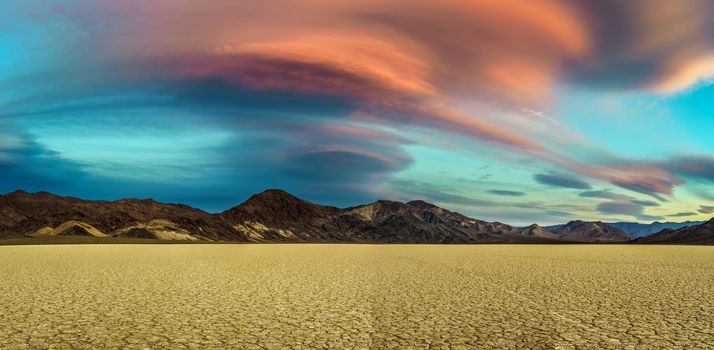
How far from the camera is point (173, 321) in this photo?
11617 mm

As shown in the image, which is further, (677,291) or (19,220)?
(19,220)

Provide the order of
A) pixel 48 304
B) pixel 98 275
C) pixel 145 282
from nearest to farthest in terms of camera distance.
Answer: pixel 48 304, pixel 145 282, pixel 98 275

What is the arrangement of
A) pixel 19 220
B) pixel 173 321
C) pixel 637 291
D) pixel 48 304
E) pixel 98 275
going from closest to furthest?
pixel 173 321 < pixel 48 304 < pixel 637 291 < pixel 98 275 < pixel 19 220

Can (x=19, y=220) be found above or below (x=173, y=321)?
above

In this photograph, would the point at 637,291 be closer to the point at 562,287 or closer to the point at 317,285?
the point at 562,287

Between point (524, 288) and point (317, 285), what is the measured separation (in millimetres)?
7478

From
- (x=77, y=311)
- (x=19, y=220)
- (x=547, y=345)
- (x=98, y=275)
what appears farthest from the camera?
(x=19, y=220)

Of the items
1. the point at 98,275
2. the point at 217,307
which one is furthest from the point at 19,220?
the point at 217,307

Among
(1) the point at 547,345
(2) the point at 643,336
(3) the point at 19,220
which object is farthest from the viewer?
(3) the point at 19,220

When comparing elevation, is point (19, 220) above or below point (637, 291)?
above

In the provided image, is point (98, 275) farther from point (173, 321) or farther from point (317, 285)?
point (173, 321)

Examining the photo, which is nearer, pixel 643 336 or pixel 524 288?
pixel 643 336

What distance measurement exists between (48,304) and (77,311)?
1.89 metres

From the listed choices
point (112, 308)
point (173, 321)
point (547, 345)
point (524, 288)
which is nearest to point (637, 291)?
point (524, 288)
